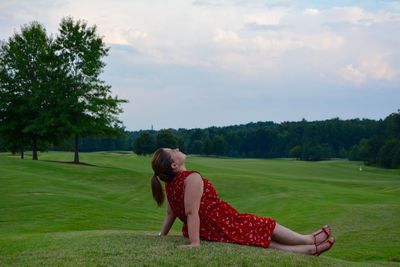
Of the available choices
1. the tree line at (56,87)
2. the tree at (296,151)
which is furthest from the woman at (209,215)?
the tree at (296,151)

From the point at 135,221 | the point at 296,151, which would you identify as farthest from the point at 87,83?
the point at 296,151

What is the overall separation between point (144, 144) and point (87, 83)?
158ft

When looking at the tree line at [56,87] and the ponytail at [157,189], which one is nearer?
the ponytail at [157,189]

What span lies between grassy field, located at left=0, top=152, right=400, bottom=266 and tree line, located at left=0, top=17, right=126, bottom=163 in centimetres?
637

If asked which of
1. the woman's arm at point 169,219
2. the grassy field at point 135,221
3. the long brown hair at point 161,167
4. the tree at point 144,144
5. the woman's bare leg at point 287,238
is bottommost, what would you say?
the grassy field at point 135,221

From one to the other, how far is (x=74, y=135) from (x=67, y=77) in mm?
4991

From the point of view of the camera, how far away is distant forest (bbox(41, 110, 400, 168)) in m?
89.4

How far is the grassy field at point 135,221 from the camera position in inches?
291

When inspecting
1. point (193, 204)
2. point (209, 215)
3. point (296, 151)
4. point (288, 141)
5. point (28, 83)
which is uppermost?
point (28, 83)

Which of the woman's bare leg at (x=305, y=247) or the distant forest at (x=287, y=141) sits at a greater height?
the distant forest at (x=287, y=141)

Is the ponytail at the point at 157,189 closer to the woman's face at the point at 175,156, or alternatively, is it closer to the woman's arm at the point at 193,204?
the woman's face at the point at 175,156

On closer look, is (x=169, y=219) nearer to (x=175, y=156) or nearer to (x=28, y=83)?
(x=175, y=156)

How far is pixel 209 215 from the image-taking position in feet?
26.8

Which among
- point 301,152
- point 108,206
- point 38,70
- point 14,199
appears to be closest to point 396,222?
point 108,206
